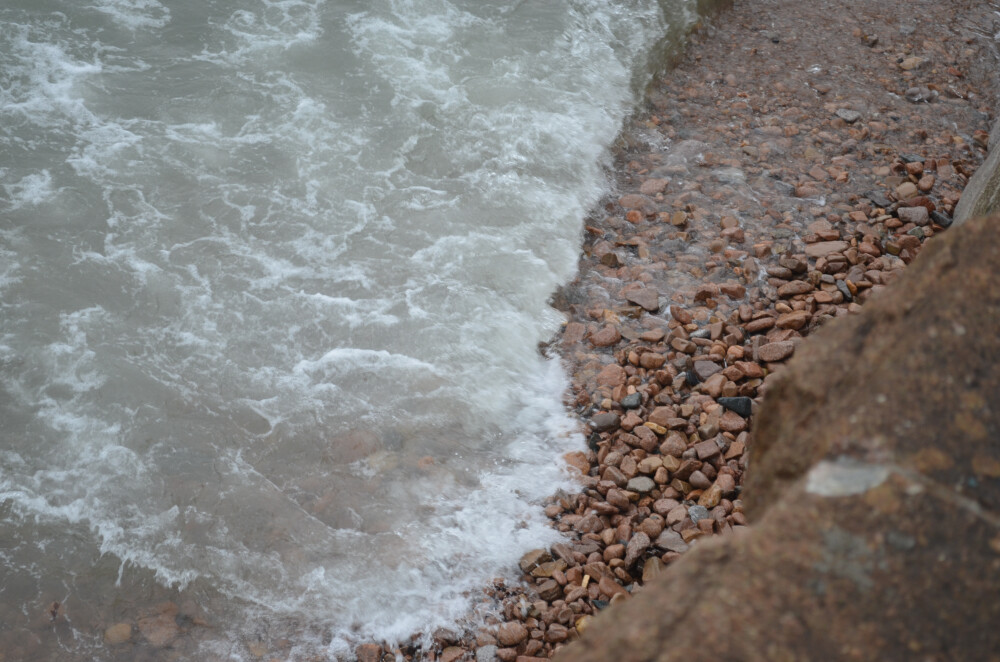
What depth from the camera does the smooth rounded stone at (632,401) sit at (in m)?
3.73

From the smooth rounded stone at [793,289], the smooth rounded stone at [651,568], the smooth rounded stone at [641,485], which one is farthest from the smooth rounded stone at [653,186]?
the smooth rounded stone at [651,568]

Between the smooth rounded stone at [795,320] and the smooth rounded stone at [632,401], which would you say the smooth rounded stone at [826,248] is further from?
the smooth rounded stone at [632,401]

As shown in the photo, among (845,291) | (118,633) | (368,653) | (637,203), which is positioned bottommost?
(118,633)

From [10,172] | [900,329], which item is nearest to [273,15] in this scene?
[10,172]

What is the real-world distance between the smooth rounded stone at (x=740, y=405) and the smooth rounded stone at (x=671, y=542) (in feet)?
2.40

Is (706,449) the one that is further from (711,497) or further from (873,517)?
(873,517)

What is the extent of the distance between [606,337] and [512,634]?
5.64ft

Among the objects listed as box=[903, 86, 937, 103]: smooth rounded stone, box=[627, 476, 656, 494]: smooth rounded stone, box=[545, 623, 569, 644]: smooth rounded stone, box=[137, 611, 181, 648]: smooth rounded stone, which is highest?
box=[903, 86, 937, 103]: smooth rounded stone

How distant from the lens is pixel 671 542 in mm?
3107

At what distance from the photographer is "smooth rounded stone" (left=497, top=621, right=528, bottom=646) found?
9.39 ft

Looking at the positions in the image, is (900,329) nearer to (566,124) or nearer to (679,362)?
(679,362)

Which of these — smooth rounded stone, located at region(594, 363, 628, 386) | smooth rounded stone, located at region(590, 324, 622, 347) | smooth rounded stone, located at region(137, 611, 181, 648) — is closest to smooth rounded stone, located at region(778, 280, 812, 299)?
smooth rounded stone, located at region(590, 324, 622, 347)

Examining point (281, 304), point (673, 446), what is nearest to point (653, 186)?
point (673, 446)

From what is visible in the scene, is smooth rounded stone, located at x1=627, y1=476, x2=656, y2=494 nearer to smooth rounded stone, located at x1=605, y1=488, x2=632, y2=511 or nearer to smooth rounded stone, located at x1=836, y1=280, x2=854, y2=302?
smooth rounded stone, located at x1=605, y1=488, x2=632, y2=511
